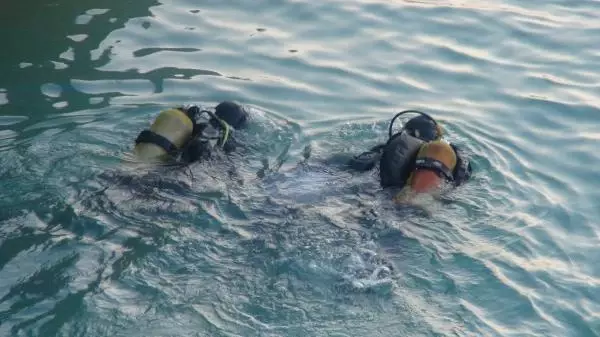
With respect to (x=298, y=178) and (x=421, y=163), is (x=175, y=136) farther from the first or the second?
(x=421, y=163)

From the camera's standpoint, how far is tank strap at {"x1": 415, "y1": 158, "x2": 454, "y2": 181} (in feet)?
21.8

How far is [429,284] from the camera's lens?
19.2 feet

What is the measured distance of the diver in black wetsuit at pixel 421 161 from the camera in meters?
6.66

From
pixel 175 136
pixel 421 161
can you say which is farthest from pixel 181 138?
pixel 421 161

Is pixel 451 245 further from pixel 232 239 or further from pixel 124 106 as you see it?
pixel 124 106

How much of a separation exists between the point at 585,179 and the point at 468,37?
11.1 feet

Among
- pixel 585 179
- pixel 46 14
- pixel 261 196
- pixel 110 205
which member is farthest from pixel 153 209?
pixel 46 14

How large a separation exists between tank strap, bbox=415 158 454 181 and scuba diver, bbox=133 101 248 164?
1728 mm

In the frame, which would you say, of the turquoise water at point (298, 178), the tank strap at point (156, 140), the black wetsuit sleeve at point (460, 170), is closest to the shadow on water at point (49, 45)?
the turquoise water at point (298, 178)

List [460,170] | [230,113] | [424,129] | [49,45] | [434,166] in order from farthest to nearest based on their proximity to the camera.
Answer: [49,45]
[230,113]
[424,129]
[460,170]
[434,166]

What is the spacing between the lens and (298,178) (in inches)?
285

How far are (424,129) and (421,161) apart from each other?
Answer: 24.6 inches

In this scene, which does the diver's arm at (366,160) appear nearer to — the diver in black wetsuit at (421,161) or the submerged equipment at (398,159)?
the diver in black wetsuit at (421,161)

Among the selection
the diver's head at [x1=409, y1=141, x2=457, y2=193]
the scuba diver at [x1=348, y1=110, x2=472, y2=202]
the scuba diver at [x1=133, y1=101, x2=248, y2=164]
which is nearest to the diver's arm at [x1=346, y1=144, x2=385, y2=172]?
the scuba diver at [x1=348, y1=110, x2=472, y2=202]
